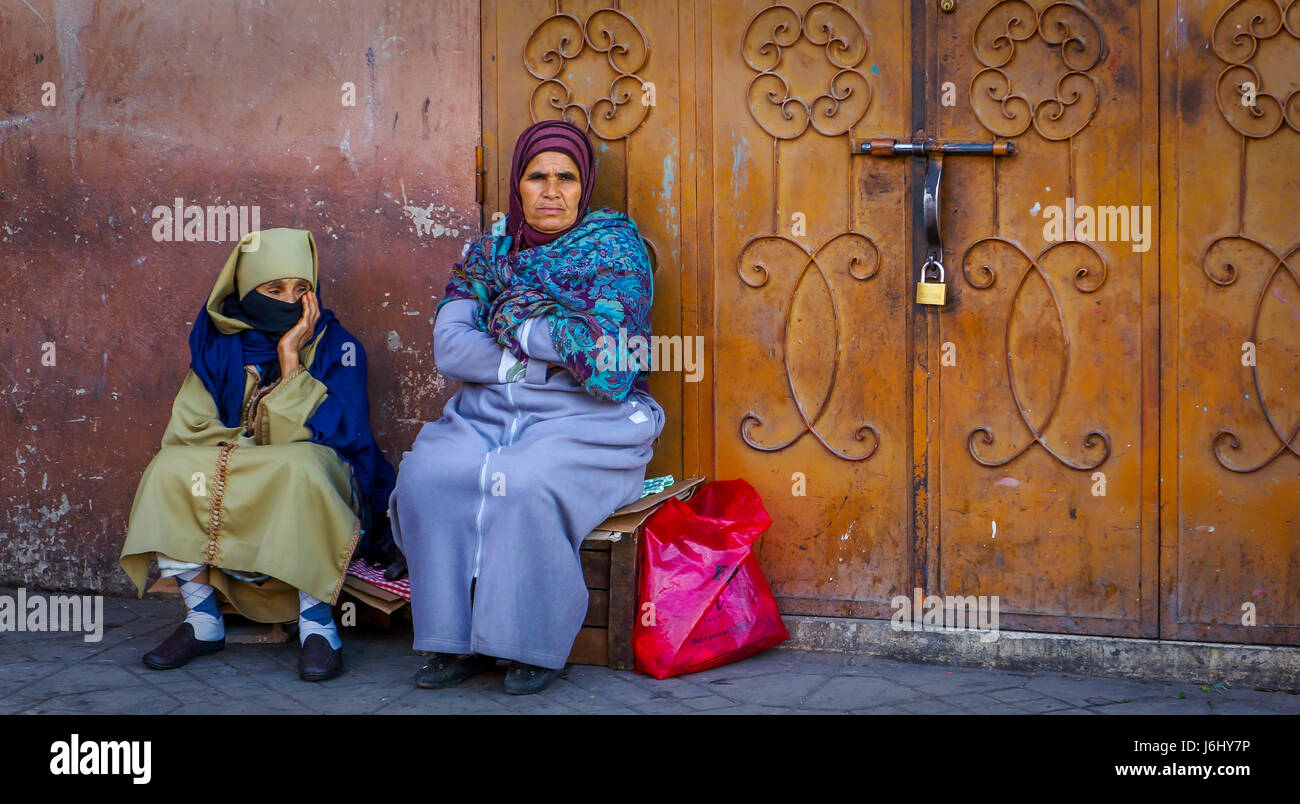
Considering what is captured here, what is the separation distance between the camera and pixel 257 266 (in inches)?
147

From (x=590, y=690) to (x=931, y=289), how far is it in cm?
162

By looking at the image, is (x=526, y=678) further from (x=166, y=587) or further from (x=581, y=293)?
(x=166, y=587)

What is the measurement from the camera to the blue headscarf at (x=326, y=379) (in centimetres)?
375

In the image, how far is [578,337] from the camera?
11.2ft

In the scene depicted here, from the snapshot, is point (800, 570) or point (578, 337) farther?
point (800, 570)

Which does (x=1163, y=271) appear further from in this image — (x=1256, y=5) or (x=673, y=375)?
(x=673, y=375)

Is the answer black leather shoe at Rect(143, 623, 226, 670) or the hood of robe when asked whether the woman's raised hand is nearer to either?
the hood of robe

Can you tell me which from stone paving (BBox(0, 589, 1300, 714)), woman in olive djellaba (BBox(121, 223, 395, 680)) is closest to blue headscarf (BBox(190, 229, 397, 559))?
woman in olive djellaba (BBox(121, 223, 395, 680))

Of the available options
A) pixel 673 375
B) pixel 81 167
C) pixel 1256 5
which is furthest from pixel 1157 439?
pixel 81 167

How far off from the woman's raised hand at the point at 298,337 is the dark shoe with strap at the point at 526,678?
1.29m

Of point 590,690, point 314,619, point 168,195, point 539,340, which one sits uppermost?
point 168,195

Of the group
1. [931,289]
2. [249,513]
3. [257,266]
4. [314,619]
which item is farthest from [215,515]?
[931,289]

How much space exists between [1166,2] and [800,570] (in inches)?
82.7

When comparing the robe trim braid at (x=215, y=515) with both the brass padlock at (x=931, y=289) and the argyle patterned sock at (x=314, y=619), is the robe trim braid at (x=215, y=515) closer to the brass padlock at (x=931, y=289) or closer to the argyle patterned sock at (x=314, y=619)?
the argyle patterned sock at (x=314, y=619)
